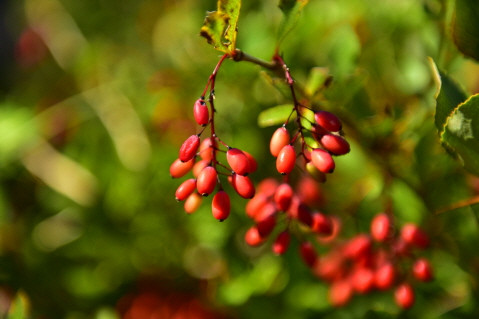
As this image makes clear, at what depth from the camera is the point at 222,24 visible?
2.05 ft

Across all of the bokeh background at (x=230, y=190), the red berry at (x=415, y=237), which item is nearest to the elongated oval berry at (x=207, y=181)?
the bokeh background at (x=230, y=190)

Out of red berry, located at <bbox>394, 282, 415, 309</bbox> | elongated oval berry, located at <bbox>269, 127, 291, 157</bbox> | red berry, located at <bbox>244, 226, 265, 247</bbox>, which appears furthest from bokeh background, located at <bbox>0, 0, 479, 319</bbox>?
red berry, located at <bbox>244, 226, 265, 247</bbox>

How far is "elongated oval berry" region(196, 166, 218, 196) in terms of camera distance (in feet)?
2.26

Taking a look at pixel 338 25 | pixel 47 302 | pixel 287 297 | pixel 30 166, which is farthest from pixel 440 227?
pixel 30 166

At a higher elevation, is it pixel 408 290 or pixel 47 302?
pixel 408 290

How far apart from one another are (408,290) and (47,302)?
0.96 m

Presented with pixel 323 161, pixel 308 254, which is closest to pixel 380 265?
pixel 308 254

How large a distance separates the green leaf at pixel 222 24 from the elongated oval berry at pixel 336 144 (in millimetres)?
191

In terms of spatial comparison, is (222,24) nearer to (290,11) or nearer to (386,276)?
(290,11)

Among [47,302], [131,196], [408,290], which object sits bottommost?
[47,302]

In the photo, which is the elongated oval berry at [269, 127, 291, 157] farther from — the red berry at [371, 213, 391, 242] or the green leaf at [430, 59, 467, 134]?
the red berry at [371, 213, 391, 242]

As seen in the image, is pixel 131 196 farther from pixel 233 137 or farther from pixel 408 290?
pixel 408 290

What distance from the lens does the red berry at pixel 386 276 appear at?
930 millimetres

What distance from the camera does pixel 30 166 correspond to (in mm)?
1671
